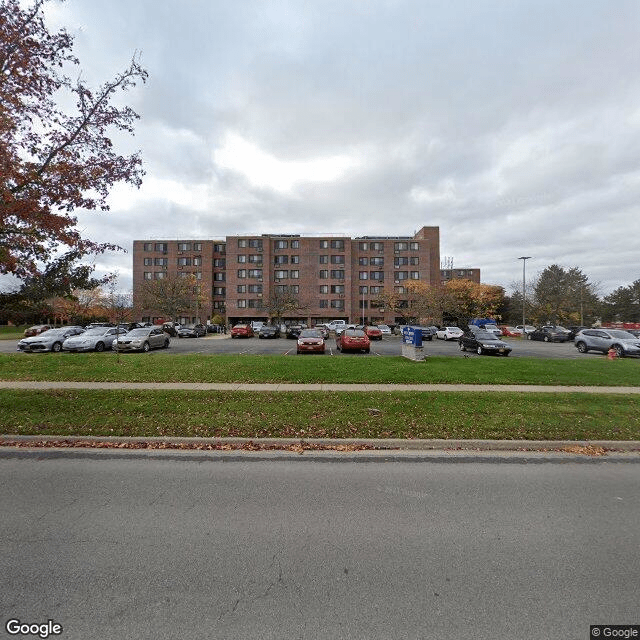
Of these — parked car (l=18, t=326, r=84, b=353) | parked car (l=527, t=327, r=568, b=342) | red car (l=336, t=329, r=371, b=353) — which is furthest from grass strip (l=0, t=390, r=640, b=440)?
parked car (l=527, t=327, r=568, b=342)

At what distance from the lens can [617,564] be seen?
2883mm

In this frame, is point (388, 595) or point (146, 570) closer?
point (388, 595)

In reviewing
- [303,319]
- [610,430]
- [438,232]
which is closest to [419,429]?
[610,430]

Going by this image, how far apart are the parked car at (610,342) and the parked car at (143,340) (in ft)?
85.7

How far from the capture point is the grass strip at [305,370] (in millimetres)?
11039

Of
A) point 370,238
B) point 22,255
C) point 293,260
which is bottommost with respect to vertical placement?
point 22,255

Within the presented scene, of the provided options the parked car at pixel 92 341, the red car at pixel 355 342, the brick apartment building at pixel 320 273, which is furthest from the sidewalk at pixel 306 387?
the brick apartment building at pixel 320 273

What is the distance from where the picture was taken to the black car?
20109 millimetres

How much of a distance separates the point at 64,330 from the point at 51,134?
20.7 metres

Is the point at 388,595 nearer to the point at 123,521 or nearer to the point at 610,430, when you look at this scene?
the point at 123,521

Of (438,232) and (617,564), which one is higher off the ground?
(438,232)

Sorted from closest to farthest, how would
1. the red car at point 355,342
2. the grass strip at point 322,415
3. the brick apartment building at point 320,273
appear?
1. the grass strip at point 322,415
2. the red car at point 355,342
3. the brick apartment building at point 320,273

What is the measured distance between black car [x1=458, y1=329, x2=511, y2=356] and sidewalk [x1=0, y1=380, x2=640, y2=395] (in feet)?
32.1

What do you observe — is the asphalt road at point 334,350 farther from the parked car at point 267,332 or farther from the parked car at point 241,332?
the parked car at point 241,332
